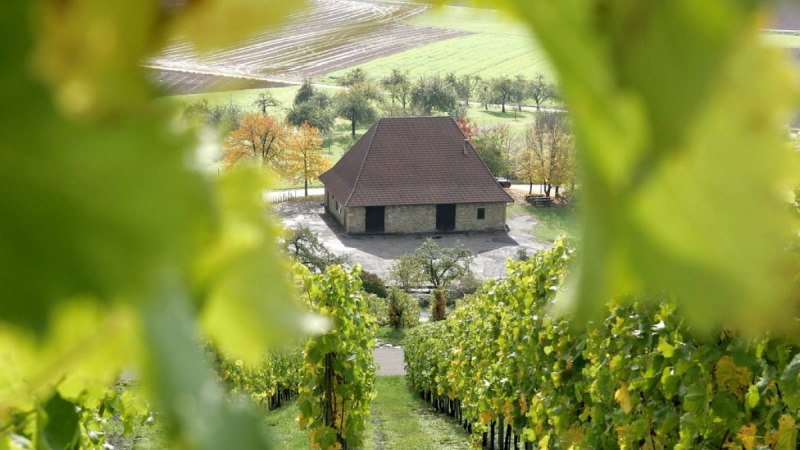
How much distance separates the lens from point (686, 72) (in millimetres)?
120

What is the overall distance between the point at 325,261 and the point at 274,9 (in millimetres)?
18772

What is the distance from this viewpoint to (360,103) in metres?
16.7

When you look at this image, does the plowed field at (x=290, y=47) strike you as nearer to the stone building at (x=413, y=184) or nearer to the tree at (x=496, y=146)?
the tree at (x=496, y=146)

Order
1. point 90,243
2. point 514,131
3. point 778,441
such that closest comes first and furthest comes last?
point 90,243, point 778,441, point 514,131

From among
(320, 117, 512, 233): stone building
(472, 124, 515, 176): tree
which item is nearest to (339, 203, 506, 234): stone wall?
(320, 117, 512, 233): stone building

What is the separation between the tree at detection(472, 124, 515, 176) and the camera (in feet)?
61.4

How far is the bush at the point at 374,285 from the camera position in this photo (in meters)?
18.0

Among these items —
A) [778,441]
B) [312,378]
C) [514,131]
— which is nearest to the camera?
[778,441]

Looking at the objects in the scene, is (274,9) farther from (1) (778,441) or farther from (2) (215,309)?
(1) (778,441)

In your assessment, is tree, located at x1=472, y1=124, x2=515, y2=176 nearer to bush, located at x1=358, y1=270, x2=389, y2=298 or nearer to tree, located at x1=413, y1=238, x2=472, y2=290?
tree, located at x1=413, y1=238, x2=472, y2=290

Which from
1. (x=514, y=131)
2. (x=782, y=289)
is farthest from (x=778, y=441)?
(x=514, y=131)

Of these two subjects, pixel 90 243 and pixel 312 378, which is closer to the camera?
pixel 90 243

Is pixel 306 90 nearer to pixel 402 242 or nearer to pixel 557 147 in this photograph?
pixel 557 147

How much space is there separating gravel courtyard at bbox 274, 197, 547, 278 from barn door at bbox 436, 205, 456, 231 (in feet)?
0.76
